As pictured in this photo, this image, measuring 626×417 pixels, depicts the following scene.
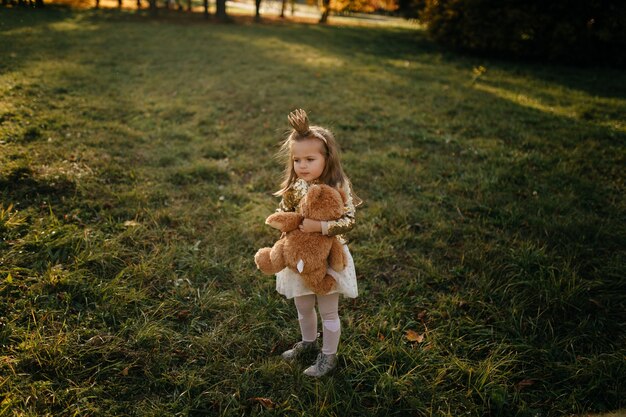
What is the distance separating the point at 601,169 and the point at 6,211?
279 inches

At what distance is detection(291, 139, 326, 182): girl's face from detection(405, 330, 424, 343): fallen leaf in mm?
1542

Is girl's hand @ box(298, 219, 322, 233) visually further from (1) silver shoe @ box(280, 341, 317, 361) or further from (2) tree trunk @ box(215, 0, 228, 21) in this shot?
(2) tree trunk @ box(215, 0, 228, 21)

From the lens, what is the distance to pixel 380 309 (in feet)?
9.98

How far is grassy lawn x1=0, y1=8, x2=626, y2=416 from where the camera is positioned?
7.69 feet

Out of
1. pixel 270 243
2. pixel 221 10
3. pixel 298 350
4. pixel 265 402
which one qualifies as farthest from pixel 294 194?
pixel 221 10

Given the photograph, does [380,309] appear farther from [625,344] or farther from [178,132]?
[178,132]

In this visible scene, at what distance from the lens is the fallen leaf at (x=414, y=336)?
9.01 feet

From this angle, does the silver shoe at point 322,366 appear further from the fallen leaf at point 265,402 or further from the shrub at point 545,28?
the shrub at point 545,28

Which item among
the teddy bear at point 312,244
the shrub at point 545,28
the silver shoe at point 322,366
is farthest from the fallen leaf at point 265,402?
the shrub at point 545,28

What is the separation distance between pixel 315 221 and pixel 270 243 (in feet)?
6.03

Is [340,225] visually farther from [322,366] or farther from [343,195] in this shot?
[322,366]

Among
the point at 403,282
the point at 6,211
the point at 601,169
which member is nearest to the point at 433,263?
the point at 403,282

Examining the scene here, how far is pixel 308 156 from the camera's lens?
202cm

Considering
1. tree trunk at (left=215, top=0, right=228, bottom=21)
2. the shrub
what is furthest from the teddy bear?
tree trunk at (left=215, top=0, right=228, bottom=21)
